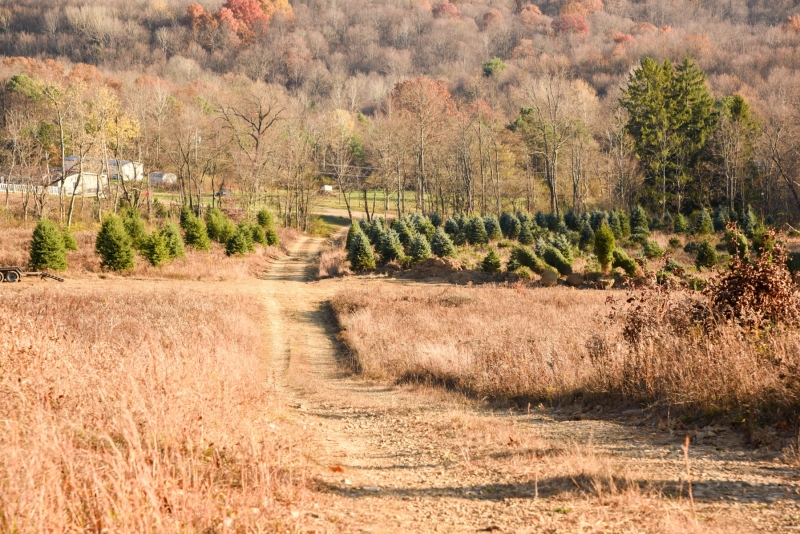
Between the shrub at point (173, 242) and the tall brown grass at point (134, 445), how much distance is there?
23.0 metres

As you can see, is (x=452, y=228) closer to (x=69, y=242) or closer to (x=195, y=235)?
(x=195, y=235)

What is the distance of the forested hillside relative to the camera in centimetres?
4775

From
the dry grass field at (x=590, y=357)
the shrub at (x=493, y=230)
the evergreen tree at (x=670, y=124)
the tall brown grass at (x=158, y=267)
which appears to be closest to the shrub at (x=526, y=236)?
the shrub at (x=493, y=230)

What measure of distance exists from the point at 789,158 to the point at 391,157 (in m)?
30.7

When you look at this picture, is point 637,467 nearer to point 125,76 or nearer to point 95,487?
point 95,487

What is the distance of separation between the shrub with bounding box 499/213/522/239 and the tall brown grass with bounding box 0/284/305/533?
97.3 ft

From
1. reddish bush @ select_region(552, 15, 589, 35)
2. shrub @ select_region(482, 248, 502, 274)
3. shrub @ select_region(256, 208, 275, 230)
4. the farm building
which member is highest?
reddish bush @ select_region(552, 15, 589, 35)

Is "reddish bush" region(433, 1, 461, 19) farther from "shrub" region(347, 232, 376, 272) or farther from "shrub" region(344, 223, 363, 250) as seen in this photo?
"shrub" region(347, 232, 376, 272)

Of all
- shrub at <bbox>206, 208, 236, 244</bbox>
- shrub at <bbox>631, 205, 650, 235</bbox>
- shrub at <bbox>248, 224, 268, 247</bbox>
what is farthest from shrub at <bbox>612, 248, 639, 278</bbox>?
shrub at <bbox>206, 208, 236, 244</bbox>

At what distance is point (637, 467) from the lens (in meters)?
5.46

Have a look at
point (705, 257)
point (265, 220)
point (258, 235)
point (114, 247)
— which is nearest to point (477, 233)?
point (705, 257)

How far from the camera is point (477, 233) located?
33.7m

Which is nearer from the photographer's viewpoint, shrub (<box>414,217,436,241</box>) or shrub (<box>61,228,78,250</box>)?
shrub (<box>61,228,78,250</box>)

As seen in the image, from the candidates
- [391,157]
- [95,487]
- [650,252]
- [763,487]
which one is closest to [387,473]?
[95,487]
